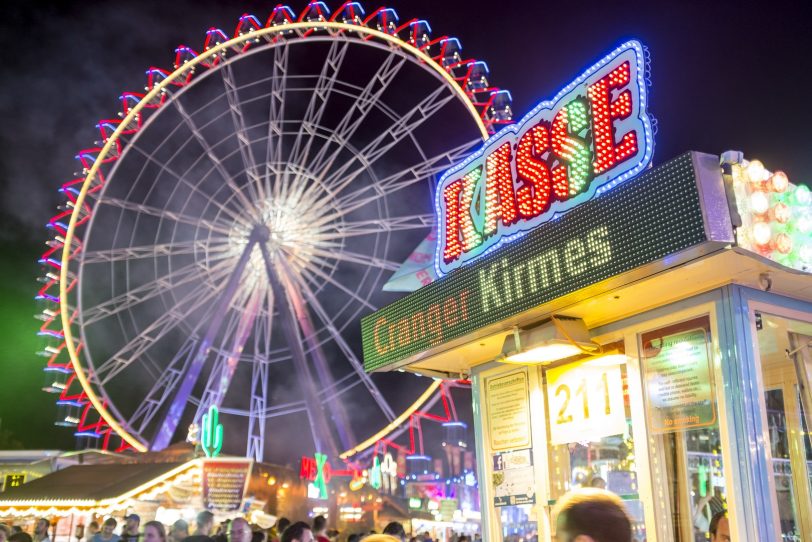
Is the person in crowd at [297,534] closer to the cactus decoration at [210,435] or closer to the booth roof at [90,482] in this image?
the booth roof at [90,482]

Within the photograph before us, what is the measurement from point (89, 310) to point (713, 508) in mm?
17321

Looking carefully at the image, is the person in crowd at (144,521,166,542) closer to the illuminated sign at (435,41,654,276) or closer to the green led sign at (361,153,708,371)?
the green led sign at (361,153,708,371)

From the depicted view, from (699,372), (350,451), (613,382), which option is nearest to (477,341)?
(613,382)

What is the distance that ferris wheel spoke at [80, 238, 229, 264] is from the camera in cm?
1891

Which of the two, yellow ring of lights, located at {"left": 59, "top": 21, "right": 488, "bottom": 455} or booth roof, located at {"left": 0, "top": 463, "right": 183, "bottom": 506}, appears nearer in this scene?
booth roof, located at {"left": 0, "top": 463, "right": 183, "bottom": 506}

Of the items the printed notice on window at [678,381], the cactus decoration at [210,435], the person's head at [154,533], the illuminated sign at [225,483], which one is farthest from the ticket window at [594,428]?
the cactus decoration at [210,435]

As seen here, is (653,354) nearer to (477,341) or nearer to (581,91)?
(477,341)

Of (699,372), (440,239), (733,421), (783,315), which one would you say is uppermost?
(440,239)

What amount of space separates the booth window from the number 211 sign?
0.39m

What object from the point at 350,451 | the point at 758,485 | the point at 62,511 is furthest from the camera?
the point at 350,451

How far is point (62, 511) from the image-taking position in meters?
15.4

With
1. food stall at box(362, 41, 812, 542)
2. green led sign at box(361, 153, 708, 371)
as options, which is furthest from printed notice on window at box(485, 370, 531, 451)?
green led sign at box(361, 153, 708, 371)

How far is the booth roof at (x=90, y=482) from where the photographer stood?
14.9 m

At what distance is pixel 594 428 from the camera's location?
18.6ft
